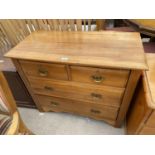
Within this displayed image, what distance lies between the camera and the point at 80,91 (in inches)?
45.1

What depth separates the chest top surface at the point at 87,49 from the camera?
0.87 meters

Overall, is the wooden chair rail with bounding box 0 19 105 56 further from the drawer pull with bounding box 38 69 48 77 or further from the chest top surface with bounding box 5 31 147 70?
the drawer pull with bounding box 38 69 48 77

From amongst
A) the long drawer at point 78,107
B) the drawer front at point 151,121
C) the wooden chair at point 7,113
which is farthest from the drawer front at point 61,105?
the drawer front at point 151,121

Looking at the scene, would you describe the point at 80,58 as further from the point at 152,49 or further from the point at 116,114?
the point at 152,49

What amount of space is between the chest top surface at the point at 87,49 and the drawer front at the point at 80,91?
253 millimetres

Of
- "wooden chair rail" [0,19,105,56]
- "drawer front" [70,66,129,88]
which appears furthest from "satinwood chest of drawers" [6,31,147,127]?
"wooden chair rail" [0,19,105,56]

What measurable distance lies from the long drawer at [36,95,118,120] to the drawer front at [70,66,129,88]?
325 millimetres

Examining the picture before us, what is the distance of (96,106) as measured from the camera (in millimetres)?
1248

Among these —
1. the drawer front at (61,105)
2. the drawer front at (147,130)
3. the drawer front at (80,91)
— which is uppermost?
the drawer front at (80,91)

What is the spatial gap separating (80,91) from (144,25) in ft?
2.65

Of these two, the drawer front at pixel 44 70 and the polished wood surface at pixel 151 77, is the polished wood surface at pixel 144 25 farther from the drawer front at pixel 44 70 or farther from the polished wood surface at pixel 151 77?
the drawer front at pixel 44 70

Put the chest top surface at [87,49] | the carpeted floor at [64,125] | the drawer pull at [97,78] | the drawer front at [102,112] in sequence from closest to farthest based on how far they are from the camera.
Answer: the chest top surface at [87,49], the drawer pull at [97,78], the drawer front at [102,112], the carpeted floor at [64,125]

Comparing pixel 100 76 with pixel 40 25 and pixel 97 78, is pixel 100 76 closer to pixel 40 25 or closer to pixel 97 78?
pixel 97 78

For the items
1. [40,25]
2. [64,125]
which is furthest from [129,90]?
[40,25]
